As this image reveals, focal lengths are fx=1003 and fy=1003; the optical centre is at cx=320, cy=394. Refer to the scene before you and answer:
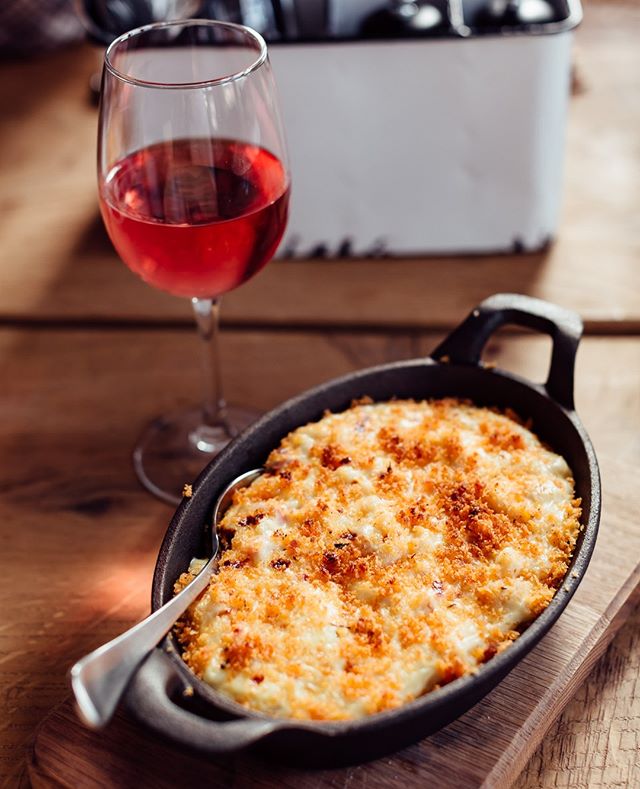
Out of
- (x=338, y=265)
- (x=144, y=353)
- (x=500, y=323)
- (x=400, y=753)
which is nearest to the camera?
(x=400, y=753)

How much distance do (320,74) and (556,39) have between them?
372 millimetres

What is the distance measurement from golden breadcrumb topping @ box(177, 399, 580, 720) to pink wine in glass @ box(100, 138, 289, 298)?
238mm

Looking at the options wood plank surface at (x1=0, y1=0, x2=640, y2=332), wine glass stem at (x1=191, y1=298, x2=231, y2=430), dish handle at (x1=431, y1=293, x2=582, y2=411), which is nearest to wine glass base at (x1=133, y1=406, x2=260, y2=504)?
wine glass stem at (x1=191, y1=298, x2=231, y2=430)

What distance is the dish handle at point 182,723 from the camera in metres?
0.82

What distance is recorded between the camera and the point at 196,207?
119 cm

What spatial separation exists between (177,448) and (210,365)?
0.46 ft

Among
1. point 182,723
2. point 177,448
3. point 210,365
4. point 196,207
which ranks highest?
point 196,207

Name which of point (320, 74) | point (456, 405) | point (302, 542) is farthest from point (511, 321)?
point (320, 74)

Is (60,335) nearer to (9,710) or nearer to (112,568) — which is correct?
(112,568)

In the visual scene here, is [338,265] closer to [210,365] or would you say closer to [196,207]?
[210,365]

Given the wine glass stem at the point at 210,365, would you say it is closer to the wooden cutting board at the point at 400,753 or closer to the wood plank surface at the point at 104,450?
the wood plank surface at the point at 104,450

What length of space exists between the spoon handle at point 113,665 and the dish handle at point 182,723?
2cm

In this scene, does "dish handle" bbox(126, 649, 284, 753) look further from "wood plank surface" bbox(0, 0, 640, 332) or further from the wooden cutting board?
"wood plank surface" bbox(0, 0, 640, 332)

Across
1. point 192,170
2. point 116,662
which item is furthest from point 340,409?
point 116,662
